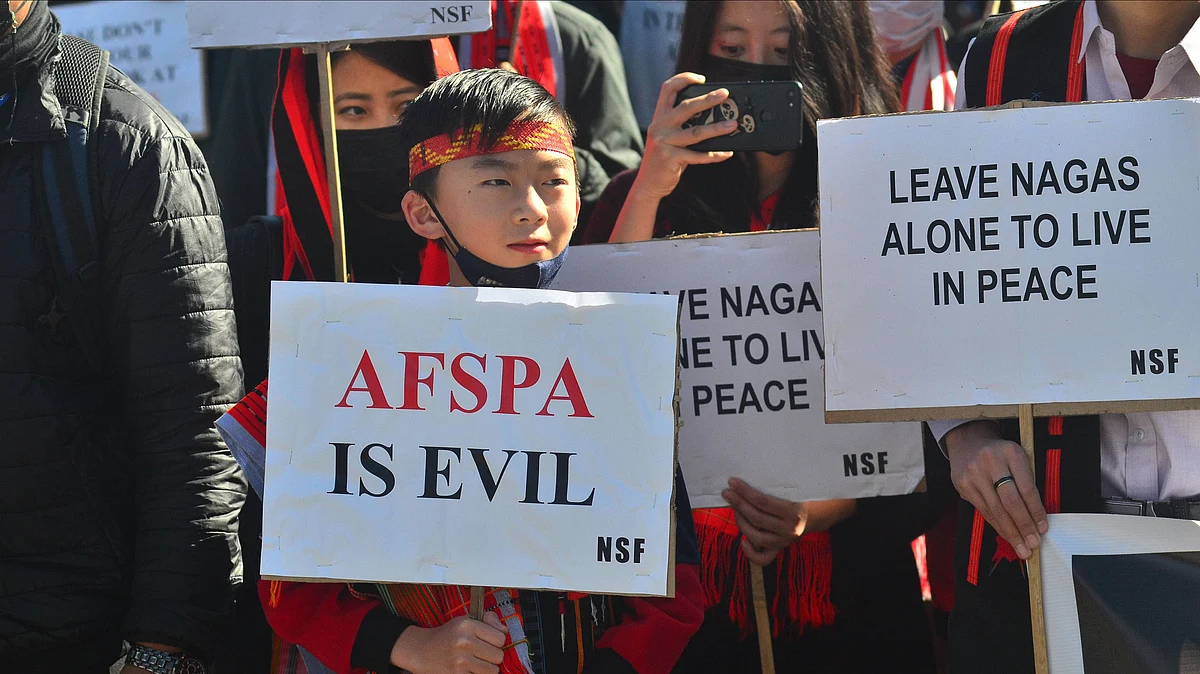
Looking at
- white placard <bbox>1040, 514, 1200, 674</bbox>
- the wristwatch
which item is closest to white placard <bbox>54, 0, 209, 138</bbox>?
the wristwatch

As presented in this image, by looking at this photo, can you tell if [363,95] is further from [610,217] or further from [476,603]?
[476,603]

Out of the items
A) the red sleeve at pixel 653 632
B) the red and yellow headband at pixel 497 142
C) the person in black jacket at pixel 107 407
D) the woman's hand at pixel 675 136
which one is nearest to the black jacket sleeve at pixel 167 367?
the person in black jacket at pixel 107 407

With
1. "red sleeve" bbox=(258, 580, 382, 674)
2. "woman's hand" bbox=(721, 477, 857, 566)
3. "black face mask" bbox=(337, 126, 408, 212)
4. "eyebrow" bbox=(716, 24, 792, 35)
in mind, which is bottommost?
"red sleeve" bbox=(258, 580, 382, 674)

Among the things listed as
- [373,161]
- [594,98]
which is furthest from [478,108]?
[594,98]

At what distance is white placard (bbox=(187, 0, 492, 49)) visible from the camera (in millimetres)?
2789

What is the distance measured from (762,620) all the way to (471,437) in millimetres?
902

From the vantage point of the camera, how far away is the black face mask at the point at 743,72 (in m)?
3.14

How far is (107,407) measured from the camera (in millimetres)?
2406

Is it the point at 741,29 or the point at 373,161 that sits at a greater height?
the point at 741,29

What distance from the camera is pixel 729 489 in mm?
2656

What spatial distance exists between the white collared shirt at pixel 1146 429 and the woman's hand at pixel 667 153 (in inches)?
29.9

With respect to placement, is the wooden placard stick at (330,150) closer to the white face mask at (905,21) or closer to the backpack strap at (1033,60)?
the backpack strap at (1033,60)

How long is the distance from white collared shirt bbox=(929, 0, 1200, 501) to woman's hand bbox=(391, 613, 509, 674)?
2.97 feet

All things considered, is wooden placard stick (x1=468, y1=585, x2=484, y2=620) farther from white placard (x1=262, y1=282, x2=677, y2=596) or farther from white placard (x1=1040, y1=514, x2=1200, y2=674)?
white placard (x1=1040, y1=514, x2=1200, y2=674)
